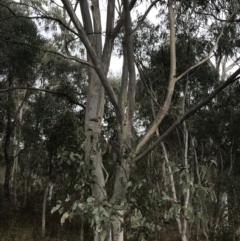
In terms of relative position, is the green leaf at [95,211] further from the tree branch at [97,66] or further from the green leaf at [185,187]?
the tree branch at [97,66]

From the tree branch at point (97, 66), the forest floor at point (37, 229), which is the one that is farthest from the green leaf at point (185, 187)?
the forest floor at point (37, 229)

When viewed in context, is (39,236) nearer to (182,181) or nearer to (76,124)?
(76,124)

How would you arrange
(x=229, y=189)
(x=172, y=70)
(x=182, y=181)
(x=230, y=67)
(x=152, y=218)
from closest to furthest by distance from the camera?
(x=182, y=181) < (x=152, y=218) < (x=172, y=70) < (x=229, y=189) < (x=230, y=67)

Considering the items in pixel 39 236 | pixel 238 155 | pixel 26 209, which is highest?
pixel 238 155

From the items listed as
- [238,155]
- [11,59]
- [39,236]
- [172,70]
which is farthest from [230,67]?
[172,70]

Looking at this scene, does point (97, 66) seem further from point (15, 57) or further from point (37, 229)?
point (37, 229)

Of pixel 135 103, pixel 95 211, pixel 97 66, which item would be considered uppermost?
pixel 135 103

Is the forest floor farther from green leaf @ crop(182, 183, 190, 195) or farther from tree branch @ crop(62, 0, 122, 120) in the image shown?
green leaf @ crop(182, 183, 190, 195)

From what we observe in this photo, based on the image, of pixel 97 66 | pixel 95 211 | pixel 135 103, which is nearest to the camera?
pixel 95 211

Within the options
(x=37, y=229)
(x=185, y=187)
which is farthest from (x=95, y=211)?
(x=37, y=229)

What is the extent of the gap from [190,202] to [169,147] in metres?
9.01

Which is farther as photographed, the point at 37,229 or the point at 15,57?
the point at 37,229

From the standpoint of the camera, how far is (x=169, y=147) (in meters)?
11.4

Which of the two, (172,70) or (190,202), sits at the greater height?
(172,70)
